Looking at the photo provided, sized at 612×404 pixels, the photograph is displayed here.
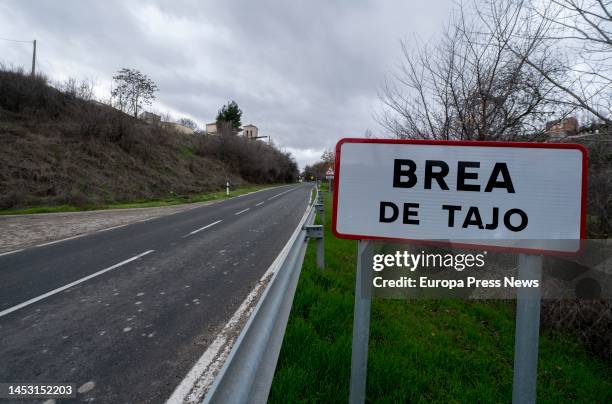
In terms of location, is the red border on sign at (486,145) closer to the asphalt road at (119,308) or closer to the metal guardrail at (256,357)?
the metal guardrail at (256,357)

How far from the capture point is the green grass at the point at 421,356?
212 centimetres

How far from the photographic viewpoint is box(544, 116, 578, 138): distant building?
364cm

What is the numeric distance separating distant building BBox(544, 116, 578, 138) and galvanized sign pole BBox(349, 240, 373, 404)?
4.04m

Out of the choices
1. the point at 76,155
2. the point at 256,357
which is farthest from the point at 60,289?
the point at 76,155

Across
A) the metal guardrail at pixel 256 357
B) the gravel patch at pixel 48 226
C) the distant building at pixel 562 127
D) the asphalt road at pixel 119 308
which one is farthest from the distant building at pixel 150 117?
the metal guardrail at pixel 256 357

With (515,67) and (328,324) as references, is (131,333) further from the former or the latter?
(515,67)

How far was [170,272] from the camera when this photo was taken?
505 centimetres

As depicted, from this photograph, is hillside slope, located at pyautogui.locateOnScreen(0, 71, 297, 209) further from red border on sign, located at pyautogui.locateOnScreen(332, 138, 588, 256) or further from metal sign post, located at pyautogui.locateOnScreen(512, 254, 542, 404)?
metal sign post, located at pyautogui.locateOnScreen(512, 254, 542, 404)

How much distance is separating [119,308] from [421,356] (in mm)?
3671

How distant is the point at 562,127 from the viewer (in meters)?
3.86

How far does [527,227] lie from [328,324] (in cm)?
214

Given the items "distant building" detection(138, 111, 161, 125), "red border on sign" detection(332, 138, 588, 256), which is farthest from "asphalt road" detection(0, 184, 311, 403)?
"distant building" detection(138, 111, 161, 125)

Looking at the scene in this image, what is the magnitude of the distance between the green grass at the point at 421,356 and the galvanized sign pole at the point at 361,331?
0.69 meters

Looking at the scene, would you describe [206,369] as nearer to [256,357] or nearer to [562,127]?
[256,357]
